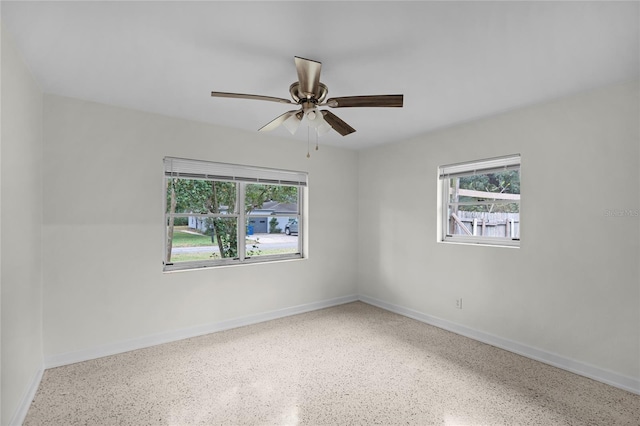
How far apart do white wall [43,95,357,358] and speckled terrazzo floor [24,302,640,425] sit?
336 millimetres

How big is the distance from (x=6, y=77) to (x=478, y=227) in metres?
4.14

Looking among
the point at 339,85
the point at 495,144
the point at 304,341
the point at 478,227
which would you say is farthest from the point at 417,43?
Answer: the point at 304,341

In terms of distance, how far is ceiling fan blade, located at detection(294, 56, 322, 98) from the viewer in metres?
1.82

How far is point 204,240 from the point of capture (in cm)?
374

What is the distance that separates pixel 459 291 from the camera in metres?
3.62

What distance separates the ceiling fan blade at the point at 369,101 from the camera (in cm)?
207

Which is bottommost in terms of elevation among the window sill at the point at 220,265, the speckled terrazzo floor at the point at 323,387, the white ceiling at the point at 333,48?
the speckled terrazzo floor at the point at 323,387

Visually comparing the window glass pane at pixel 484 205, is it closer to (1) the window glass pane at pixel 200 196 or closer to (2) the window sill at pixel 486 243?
(2) the window sill at pixel 486 243

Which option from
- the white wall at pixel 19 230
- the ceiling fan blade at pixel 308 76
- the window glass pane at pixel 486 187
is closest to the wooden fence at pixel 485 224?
Result: the window glass pane at pixel 486 187

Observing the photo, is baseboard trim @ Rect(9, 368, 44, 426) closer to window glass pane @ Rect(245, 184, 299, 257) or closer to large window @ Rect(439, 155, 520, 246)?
window glass pane @ Rect(245, 184, 299, 257)

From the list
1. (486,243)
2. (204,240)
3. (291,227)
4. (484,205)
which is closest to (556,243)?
(486,243)

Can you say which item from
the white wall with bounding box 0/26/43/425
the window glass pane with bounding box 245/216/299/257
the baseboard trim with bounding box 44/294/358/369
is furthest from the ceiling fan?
the baseboard trim with bounding box 44/294/358/369

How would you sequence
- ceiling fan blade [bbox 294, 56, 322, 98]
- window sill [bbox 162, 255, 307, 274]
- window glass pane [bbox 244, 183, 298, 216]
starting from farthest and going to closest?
window glass pane [bbox 244, 183, 298, 216] → window sill [bbox 162, 255, 307, 274] → ceiling fan blade [bbox 294, 56, 322, 98]

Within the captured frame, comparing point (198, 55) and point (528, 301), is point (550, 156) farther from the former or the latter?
point (198, 55)
